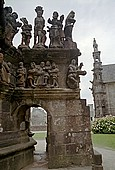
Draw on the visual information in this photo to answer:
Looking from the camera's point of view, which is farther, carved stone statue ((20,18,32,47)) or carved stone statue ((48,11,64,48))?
carved stone statue ((20,18,32,47))

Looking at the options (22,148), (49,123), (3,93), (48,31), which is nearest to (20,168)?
(22,148)

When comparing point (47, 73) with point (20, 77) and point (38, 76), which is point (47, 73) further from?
point (20, 77)

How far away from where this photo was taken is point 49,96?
6133mm

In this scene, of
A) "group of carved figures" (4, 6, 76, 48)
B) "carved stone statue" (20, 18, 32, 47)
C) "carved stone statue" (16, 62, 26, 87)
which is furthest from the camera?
"carved stone statue" (20, 18, 32, 47)

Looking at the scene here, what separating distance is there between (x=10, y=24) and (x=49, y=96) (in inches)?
106

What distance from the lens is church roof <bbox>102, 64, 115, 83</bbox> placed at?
115 ft

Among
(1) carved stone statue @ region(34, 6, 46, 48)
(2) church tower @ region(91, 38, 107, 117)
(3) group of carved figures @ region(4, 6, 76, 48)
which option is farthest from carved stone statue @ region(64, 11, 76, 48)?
(2) church tower @ region(91, 38, 107, 117)

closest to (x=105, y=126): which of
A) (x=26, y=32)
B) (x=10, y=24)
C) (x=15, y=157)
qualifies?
(x=26, y=32)

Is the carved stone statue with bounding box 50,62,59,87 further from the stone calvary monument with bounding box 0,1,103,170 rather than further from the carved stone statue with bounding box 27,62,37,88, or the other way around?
the carved stone statue with bounding box 27,62,37,88

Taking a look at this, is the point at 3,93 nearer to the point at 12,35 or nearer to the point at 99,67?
the point at 12,35

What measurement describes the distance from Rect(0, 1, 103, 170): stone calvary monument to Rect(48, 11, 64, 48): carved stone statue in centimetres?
4

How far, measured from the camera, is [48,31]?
7121mm

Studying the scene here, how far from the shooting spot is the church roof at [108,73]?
115ft

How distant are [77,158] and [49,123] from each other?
1.35 m
